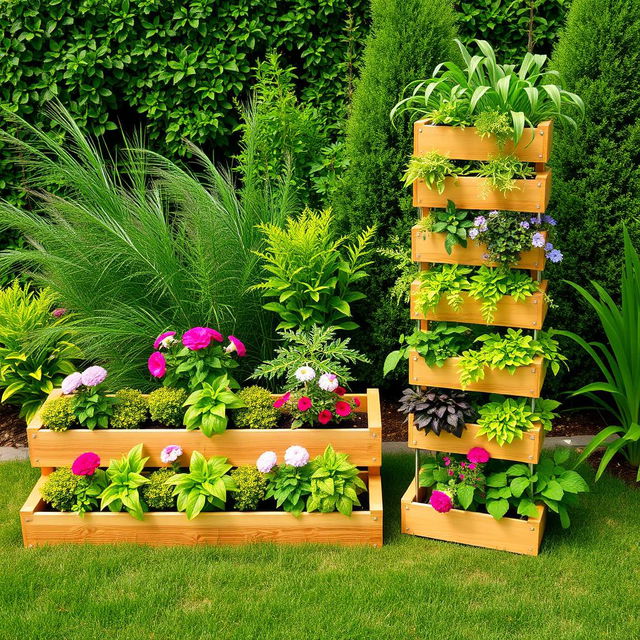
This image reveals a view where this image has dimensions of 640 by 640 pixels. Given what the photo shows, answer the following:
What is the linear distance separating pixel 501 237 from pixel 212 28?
2.74 meters

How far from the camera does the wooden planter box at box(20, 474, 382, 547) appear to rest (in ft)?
12.3

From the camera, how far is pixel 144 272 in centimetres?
425

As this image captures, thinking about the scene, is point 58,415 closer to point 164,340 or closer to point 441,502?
point 164,340

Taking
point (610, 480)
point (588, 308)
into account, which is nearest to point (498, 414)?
point (610, 480)

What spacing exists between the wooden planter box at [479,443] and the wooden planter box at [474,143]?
1.14 m

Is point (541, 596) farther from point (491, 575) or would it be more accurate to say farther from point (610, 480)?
point (610, 480)

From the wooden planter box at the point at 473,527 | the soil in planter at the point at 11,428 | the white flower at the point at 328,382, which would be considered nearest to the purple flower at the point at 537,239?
the white flower at the point at 328,382

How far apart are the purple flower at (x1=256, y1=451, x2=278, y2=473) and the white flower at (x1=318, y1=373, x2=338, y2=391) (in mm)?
371

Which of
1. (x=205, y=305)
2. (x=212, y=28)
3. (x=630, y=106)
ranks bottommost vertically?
(x=205, y=305)

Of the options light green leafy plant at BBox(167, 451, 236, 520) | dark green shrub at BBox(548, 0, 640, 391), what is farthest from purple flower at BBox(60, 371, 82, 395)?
dark green shrub at BBox(548, 0, 640, 391)

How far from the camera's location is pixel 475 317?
3.61 metres

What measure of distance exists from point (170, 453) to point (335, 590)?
3.12 ft

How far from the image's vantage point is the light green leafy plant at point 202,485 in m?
3.68

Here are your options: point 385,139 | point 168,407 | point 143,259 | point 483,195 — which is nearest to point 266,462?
point 168,407
